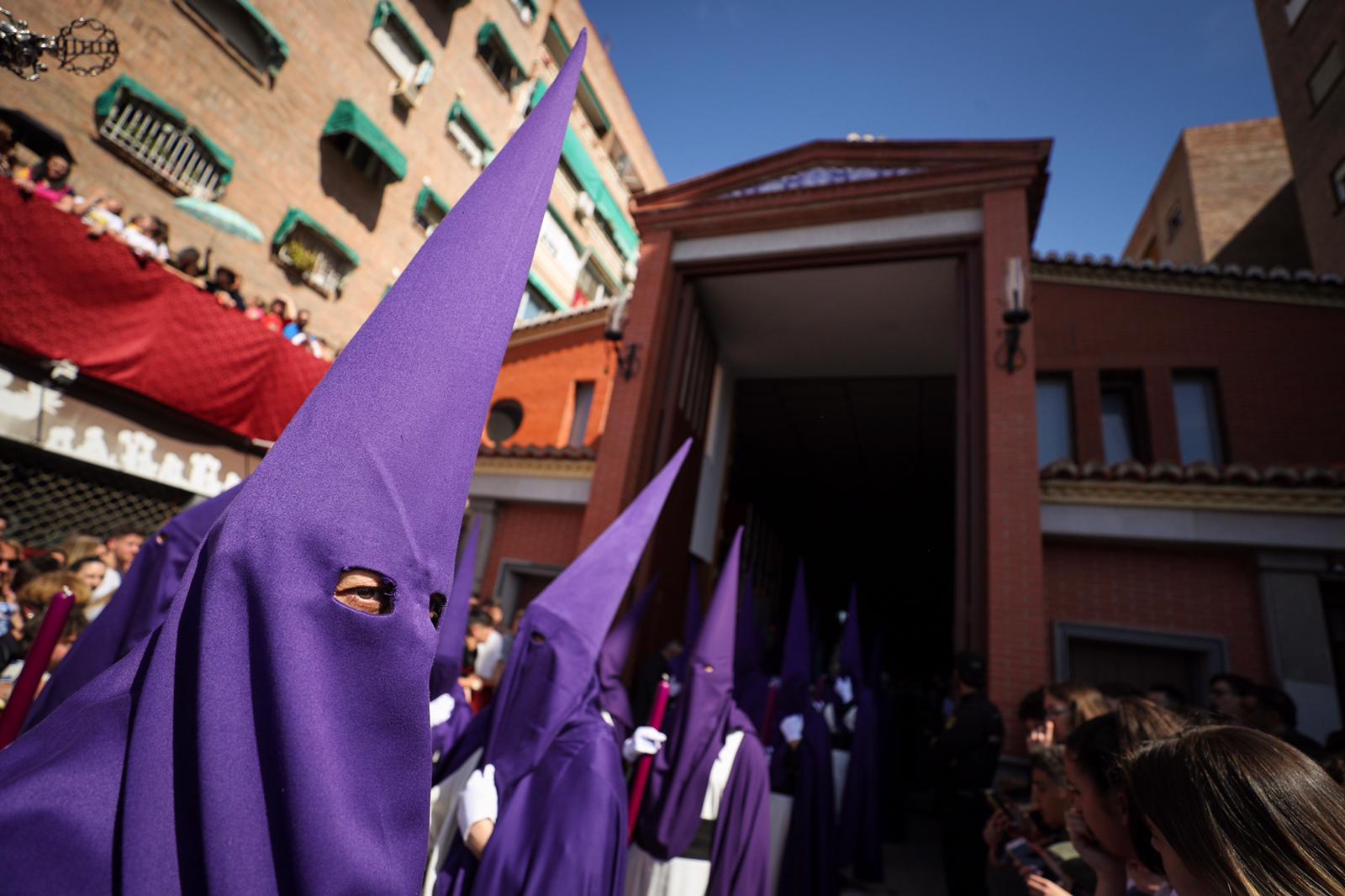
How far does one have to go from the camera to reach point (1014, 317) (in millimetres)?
6969

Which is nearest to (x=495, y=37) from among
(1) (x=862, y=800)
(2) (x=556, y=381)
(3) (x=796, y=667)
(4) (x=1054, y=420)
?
(2) (x=556, y=381)

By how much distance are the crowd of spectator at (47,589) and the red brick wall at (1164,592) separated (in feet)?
25.9

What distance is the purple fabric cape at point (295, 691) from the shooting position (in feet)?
2.93

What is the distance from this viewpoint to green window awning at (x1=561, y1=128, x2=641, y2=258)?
66.5 ft

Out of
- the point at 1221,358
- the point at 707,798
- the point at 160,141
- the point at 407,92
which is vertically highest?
the point at 407,92

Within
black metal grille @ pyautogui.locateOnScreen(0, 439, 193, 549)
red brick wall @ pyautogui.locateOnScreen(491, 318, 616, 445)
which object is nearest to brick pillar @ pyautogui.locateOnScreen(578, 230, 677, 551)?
red brick wall @ pyautogui.locateOnScreen(491, 318, 616, 445)

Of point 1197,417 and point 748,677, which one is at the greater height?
point 1197,417

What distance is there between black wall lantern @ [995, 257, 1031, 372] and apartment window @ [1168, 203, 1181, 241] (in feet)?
58.5

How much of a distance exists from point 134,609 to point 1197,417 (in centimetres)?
1165

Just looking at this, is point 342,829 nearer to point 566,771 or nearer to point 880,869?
point 566,771

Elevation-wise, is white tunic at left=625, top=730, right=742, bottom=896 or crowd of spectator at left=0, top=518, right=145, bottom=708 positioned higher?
crowd of spectator at left=0, top=518, right=145, bottom=708

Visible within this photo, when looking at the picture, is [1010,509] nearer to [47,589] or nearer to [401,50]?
[47,589]

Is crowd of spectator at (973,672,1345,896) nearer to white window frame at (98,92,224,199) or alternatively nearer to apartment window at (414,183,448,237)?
white window frame at (98,92,224,199)

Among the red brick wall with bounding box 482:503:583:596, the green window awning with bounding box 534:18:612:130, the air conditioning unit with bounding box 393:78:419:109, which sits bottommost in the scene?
the red brick wall with bounding box 482:503:583:596
